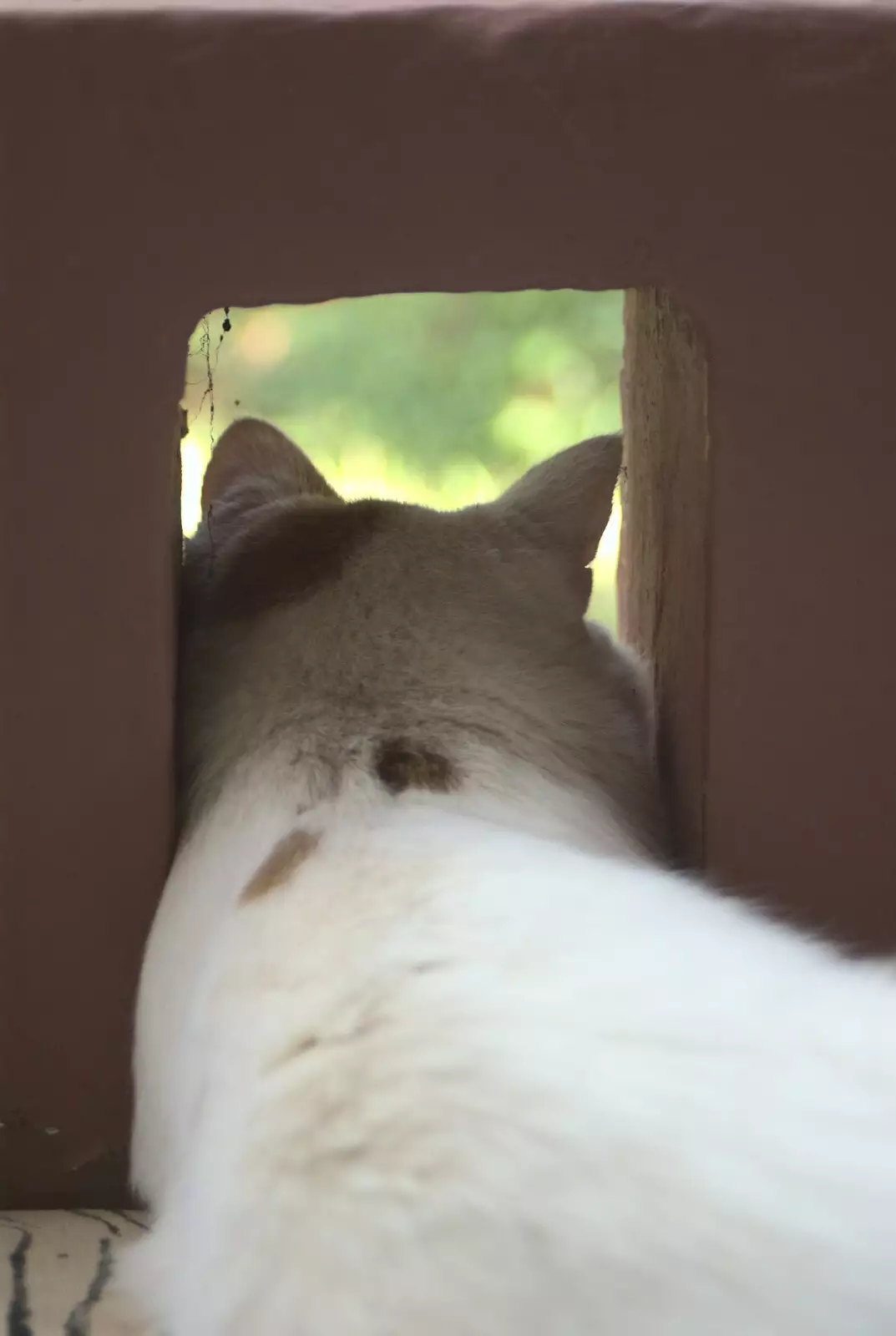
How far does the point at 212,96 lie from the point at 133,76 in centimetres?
6

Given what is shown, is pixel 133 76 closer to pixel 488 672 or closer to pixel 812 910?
pixel 488 672

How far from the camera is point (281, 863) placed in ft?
2.95

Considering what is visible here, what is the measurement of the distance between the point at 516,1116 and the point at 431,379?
246 cm

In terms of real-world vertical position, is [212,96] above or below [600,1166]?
above

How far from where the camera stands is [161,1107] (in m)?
0.97

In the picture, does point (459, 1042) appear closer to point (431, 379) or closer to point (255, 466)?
point (255, 466)

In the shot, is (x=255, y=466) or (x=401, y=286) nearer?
(x=401, y=286)

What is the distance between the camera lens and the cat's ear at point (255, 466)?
1.36 metres

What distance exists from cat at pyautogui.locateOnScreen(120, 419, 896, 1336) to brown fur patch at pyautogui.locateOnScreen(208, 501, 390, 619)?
0.03 metres

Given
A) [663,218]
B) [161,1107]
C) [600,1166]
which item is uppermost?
[663,218]

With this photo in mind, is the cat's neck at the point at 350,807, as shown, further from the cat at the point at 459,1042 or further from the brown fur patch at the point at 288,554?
the brown fur patch at the point at 288,554

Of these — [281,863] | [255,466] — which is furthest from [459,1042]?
[255,466]

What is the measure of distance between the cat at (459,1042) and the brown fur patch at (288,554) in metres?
0.03

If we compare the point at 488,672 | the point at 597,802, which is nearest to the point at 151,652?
the point at 488,672
